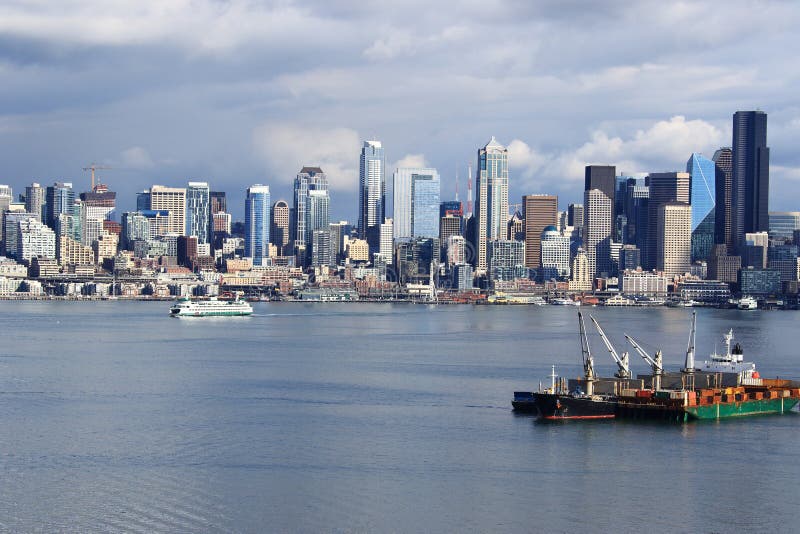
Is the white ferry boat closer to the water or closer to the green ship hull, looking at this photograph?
the water

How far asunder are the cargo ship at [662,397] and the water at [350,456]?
3.88ft

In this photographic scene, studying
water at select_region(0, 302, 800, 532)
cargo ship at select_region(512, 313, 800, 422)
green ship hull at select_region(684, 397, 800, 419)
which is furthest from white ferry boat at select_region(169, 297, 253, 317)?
A: green ship hull at select_region(684, 397, 800, 419)

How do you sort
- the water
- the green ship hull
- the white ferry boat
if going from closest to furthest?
1. the water
2. the green ship hull
3. the white ferry boat

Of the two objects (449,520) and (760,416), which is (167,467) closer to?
(449,520)

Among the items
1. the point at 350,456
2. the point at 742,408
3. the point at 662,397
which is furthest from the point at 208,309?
the point at 350,456

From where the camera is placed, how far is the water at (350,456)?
→ 3022 centimetres

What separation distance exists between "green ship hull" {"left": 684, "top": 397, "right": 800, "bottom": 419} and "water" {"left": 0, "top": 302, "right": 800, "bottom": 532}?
95cm

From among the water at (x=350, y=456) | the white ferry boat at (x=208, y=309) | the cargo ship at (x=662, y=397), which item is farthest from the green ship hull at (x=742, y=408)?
the white ferry boat at (x=208, y=309)

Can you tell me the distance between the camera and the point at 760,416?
154 ft

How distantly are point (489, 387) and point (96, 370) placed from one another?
19.3 meters

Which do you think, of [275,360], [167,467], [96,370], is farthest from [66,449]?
[275,360]

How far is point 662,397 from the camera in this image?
149ft

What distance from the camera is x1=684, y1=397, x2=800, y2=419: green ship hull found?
45219mm

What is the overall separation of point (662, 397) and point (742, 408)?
3.48 metres
